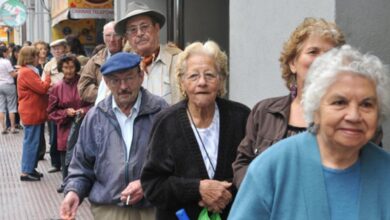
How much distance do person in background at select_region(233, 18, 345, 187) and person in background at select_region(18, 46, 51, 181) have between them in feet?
22.7

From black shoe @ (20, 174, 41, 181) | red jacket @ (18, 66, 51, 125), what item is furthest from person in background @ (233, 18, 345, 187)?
black shoe @ (20, 174, 41, 181)

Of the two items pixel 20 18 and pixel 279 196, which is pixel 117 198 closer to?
pixel 279 196

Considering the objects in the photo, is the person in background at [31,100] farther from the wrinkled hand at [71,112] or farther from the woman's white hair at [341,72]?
the woman's white hair at [341,72]

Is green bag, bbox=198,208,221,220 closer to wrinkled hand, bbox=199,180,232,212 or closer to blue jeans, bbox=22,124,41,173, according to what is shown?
wrinkled hand, bbox=199,180,232,212

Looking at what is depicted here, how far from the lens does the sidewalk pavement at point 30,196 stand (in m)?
8.07

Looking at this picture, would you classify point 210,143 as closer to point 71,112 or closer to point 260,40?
point 260,40

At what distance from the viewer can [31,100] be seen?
380 inches

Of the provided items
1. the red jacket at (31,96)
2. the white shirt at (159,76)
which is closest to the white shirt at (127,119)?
the white shirt at (159,76)

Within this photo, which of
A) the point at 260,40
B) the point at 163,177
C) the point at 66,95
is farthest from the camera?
the point at 66,95

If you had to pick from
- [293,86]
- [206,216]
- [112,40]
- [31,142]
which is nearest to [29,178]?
[31,142]

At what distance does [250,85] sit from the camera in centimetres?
564

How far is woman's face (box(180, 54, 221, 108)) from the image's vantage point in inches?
134

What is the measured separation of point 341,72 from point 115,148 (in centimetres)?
188

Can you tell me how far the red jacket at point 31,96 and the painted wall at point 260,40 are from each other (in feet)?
14.3
